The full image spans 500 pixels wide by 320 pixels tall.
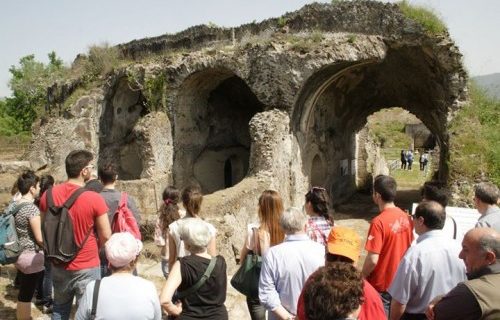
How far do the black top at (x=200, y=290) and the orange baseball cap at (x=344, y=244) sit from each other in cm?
91

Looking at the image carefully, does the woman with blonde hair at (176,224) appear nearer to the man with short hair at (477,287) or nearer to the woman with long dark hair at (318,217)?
the woman with long dark hair at (318,217)

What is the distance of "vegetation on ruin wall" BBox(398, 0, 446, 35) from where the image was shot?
11648 mm

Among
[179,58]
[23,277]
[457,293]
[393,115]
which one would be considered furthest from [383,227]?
[393,115]

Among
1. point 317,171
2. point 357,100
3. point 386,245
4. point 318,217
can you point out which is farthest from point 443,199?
point 357,100

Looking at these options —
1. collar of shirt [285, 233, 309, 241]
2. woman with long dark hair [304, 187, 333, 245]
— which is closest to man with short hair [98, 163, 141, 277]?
woman with long dark hair [304, 187, 333, 245]

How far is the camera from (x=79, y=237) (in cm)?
393

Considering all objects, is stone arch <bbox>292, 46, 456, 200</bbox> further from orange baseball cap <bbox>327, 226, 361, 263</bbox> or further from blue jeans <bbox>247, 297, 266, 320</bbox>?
orange baseball cap <bbox>327, 226, 361, 263</bbox>

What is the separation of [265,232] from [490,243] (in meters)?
1.95

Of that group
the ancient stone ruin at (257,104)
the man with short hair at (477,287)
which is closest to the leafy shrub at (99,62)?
the ancient stone ruin at (257,104)

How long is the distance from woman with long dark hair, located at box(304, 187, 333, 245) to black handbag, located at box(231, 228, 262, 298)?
21.8 inches

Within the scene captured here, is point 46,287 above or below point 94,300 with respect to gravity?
below

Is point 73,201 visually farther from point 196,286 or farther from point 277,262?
point 277,262

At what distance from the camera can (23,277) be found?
495cm

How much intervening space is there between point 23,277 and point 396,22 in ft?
36.1
